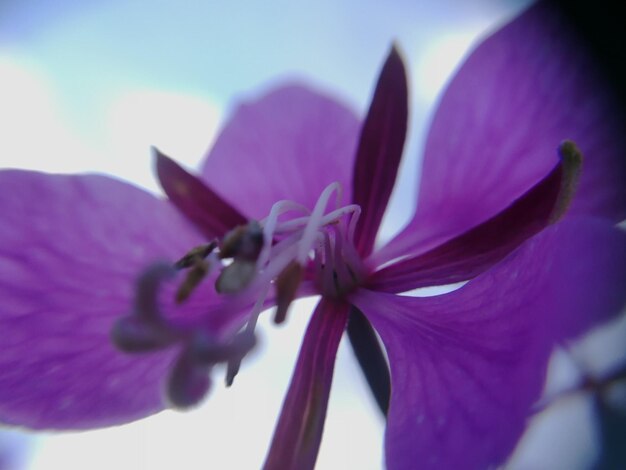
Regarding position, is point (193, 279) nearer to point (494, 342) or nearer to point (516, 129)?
point (494, 342)

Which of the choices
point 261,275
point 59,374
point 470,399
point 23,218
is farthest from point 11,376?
point 470,399

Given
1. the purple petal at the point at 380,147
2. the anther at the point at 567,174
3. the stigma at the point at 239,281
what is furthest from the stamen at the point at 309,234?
the anther at the point at 567,174

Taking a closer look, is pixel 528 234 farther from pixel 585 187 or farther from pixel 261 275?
pixel 261 275

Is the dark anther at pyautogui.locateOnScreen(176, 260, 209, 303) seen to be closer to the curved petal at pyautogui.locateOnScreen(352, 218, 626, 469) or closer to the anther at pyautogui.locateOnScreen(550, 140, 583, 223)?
the curved petal at pyautogui.locateOnScreen(352, 218, 626, 469)

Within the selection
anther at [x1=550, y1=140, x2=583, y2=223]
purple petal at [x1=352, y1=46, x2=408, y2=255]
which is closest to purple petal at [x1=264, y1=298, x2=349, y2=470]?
purple petal at [x1=352, y1=46, x2=408, y2=255]

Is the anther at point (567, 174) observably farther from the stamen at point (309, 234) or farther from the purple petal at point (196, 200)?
the purple petal at point (196, 200)

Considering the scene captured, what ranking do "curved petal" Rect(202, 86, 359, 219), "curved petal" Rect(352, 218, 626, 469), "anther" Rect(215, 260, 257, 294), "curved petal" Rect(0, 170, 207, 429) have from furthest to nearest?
"curved petal" Rect(202, 86, 359, 219)
"curved petal" Rect(0, 170, 207, 429)
"anther" Rect(215, 260, 257, 294)
"curved petal" Rect(352, 218, 626, 469)

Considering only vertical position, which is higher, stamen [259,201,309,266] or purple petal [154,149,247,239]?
purple petal [154,149,247,239]
